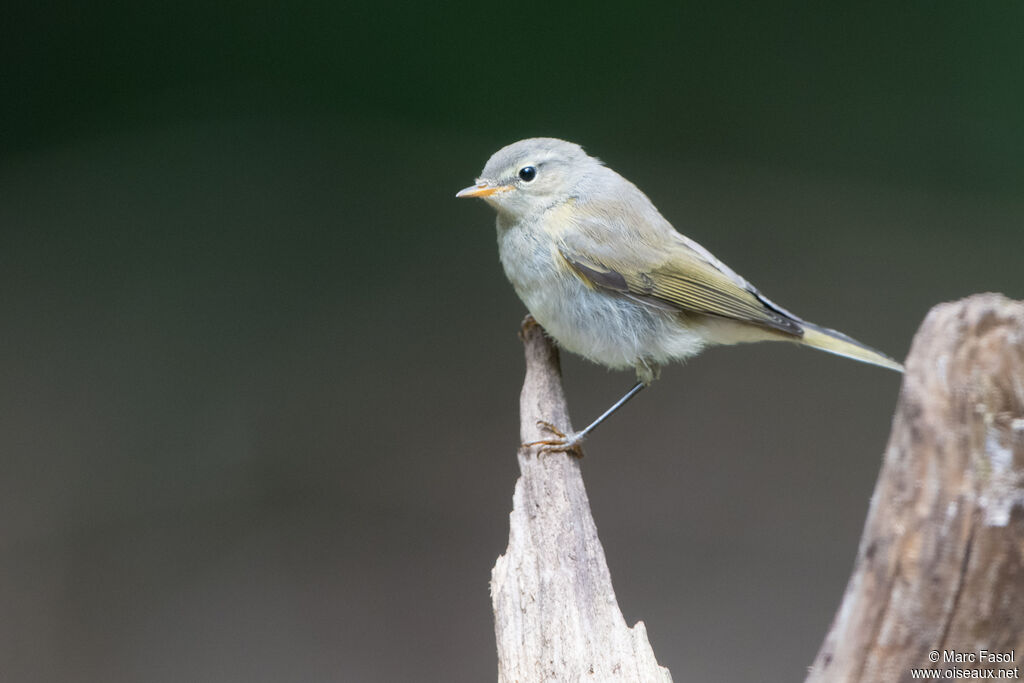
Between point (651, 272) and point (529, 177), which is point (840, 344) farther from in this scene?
point (529, 177)

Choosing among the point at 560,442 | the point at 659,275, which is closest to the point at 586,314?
the point at 659,275

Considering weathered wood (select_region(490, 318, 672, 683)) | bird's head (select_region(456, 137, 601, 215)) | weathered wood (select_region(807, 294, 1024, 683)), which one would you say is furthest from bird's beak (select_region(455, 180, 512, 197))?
weathered wood (select_region(807, 294, 1024, 683))

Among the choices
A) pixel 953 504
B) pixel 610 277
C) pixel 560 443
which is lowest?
pixel 953 504

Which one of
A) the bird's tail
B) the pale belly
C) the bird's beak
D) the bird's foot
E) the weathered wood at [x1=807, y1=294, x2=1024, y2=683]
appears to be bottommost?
the weathered wood at [x1=807, y1=294, x2=1024, y2=683]

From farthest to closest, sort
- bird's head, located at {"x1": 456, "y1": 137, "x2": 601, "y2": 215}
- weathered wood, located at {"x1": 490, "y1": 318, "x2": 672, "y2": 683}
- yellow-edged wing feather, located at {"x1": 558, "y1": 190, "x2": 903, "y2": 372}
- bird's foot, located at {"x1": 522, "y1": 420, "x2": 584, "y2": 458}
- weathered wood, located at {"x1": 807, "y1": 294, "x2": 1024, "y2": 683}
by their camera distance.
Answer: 1. bird's head, located at {"x1": 456, "y1": 137, "x2": 601, "y2": 215}
2. yellow-edged wing feather, located at {"x1": 558, "y1": 190, "x2": 903, "y2": 372}
3. bird's foot, located at {"x1": 522, "y1": 420, "x2": 584, "y2": 458}
4. weathered wood, located at {"x1": 490, "y1": 318, "x2": 672, "y2": 683}
5. weathered wood, located at {"x1": 807, "y1": 294, "x2": 1024, "y2": 683}

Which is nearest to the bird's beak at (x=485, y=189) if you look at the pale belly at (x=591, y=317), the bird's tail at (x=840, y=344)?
the pale belly at (x=591, y=317)

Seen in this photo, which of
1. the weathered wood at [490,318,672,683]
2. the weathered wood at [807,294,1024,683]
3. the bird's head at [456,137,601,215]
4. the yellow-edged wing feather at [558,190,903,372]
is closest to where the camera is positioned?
the weathered wood at [807,294,1024,683]

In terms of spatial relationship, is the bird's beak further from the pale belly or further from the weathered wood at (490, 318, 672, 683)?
the weathered wood at (490, 318, 672, 683)
